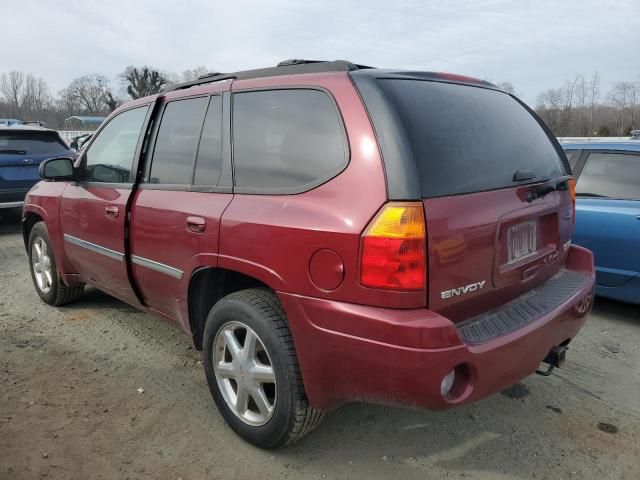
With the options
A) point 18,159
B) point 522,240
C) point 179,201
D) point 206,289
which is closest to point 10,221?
point 18,159

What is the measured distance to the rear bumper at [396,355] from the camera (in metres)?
1.94

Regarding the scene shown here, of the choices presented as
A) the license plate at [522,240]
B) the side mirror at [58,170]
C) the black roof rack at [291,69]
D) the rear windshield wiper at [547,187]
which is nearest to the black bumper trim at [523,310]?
the license plate at [522,240]

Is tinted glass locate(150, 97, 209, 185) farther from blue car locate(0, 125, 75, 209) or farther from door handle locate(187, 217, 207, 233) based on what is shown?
blue car locate(0, 125, 75, 209)

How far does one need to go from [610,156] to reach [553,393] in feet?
8.37

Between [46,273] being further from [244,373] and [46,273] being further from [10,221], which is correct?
[10,221]

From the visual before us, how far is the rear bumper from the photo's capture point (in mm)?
1939

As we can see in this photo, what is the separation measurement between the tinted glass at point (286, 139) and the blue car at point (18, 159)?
6816mm

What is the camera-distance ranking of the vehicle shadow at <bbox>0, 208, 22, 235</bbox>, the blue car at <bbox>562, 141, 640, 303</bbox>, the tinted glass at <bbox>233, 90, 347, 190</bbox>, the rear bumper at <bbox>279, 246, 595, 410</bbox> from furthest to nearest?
1. the vehicle shadow at <bbox>0, 208, 22, 235</bbox>
2. the blue car at <bbox>562, 141, 640, 303</bbox>
3. the tinted glass at <bbox>233, 90, 347, 190</bbox>
4. the rear bumper at <bbox>279, 246, 595, 410</bbox>

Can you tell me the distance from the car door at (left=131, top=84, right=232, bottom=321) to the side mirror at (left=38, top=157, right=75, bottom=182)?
945mm

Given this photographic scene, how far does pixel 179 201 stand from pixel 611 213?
3.61 m

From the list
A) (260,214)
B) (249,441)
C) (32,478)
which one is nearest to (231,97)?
(260,214)

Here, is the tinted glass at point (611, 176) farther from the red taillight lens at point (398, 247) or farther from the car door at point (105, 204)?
the car door at point (105, 204)

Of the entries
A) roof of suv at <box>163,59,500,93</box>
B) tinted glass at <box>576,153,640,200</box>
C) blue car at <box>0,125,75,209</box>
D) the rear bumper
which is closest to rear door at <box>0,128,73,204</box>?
blue car at <box>0,125,75,209</box>

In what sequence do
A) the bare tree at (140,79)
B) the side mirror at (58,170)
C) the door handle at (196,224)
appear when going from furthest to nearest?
the bare tree at (140,79) < the side mirror at (58,170) < the door handle at (196,224)
